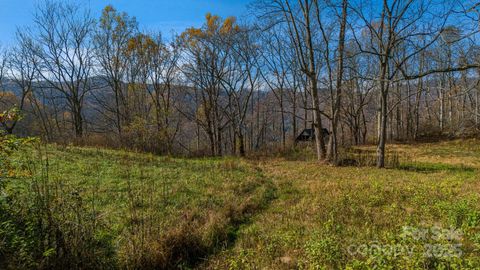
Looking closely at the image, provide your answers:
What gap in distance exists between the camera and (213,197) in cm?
722

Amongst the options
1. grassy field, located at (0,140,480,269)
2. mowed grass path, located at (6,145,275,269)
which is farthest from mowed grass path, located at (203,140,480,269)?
mowed grass path, located at (6,145,275,269)

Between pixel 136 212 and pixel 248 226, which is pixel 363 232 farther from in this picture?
pixel 136 212

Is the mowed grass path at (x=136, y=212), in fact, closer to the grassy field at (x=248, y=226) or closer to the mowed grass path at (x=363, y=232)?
the grassy field at (x=248, y=226)

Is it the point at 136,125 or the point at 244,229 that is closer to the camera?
the point at 244,229

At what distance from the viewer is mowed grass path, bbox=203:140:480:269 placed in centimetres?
311

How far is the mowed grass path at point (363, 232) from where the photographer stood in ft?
10.2

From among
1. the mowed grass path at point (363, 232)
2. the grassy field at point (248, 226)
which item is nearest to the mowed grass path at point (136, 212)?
the grassy field at point (248, 226)

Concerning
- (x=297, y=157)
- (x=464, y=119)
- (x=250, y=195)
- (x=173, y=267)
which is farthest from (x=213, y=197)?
(x=464, y=119)

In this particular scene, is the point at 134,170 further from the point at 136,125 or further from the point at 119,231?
the point at 136,125

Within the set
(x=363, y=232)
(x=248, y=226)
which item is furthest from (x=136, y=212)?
(x=363, y=232)

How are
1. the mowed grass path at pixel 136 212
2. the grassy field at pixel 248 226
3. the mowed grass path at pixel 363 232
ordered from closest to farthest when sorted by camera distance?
the mowed grass path at pixel 363 232 < the grassy field at pixel 248 226 < the mowed grass path at pixel 136 212

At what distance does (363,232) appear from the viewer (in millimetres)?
4363

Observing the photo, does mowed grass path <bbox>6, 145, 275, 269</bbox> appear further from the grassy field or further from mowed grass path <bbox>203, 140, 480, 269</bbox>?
mowed grass path <bbox>203, 140, 480, 269</bbox>

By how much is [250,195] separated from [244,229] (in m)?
2.43
